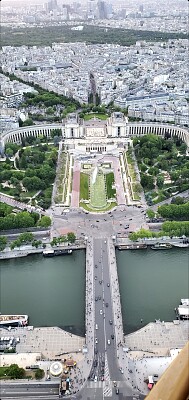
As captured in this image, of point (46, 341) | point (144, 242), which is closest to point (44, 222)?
point (144, 242)

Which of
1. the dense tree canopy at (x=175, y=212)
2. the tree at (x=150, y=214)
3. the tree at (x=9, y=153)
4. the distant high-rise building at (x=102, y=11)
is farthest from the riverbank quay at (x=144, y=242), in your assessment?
the distant high-rise building at (x=102, y=11)

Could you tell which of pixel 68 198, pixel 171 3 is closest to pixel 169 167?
pixel 68 198

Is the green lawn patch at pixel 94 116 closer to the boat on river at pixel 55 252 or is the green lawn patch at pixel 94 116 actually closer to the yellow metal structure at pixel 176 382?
the boat on river at pixel 55 252

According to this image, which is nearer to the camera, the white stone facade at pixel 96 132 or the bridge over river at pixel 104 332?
the bridge over river at pixel 104 332

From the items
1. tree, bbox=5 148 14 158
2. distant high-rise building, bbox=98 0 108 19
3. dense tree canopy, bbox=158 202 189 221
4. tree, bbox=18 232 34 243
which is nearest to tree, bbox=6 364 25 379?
tree, bbox=18 232 34 243

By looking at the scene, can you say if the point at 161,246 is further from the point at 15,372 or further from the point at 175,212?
the point at 15,372
